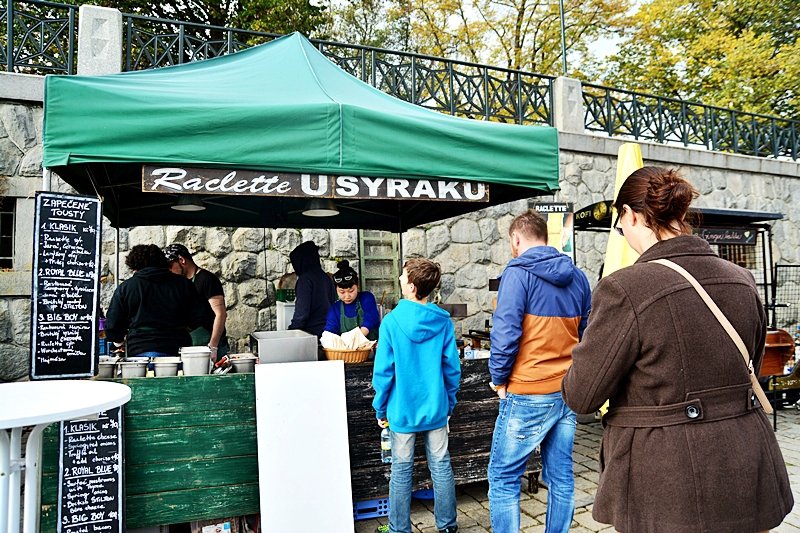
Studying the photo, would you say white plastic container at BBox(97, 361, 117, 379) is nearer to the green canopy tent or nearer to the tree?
the green canopy tent

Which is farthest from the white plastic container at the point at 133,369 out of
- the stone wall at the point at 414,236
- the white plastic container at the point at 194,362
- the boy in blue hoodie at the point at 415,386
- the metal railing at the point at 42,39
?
the metal railing at the point at 42,39

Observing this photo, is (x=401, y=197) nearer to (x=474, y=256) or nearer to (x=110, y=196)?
(x=110, y=196)

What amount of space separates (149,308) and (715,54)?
17430mm

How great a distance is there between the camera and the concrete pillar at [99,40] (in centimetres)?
634

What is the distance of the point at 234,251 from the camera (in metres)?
7.13

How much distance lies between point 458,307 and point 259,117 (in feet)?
13.2

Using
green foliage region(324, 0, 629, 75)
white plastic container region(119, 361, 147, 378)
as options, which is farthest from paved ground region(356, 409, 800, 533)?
green foliage region(324, 0, 629, 75)

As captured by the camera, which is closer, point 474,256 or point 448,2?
point 474,256

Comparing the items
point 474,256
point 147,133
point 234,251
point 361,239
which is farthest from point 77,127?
point 474,256

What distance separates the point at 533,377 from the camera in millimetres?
2900

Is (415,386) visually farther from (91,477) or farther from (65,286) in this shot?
(65,286)

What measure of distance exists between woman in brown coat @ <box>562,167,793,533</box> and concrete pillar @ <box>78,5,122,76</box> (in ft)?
21.6

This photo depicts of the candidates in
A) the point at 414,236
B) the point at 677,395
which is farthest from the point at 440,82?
the point at 677,395

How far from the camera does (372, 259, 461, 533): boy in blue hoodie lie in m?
3.14
